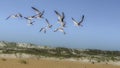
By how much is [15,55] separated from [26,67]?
27453 millimetres

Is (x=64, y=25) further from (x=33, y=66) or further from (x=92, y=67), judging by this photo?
(x=92, y=67)

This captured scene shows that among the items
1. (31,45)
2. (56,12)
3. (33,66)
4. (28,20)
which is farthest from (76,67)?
(31,45)

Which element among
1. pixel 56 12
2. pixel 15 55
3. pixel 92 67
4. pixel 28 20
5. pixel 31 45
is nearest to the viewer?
pixel 56 12

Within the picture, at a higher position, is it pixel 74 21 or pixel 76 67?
pixel 74 21

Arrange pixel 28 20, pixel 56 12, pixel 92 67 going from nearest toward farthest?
pixel 56 12 < pixel 28 20 < pixel 92 67

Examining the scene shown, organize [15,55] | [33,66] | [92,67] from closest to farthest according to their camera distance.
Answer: [33,66] < [92,67] < [15,55]

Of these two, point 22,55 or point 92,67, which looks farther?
point 22,55

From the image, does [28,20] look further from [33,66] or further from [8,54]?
[8,54]

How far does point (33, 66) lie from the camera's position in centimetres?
3853

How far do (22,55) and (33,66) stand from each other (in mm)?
25951

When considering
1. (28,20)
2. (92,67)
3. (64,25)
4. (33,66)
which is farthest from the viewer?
(92,67)

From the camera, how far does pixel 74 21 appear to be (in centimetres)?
2686

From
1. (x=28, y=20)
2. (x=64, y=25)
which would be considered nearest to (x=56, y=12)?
(x=64, y=25)

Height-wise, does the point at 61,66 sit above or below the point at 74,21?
below
